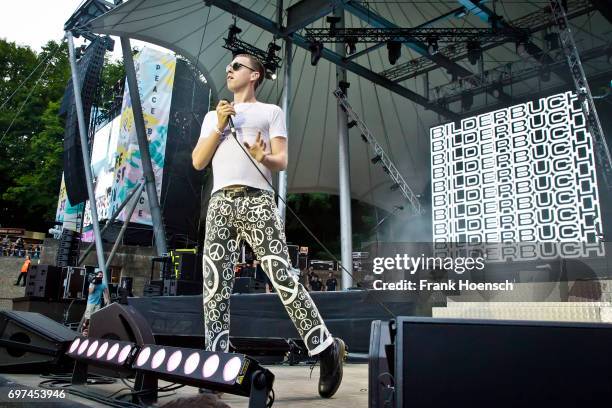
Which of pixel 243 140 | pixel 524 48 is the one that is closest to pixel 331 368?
pixel 243 140

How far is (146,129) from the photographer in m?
20.8

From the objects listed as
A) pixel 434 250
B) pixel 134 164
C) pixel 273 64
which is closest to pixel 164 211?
pixel 134 164

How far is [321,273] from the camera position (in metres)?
17.1

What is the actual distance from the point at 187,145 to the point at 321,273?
8.88m

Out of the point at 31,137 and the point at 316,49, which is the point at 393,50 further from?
the point at 31,137

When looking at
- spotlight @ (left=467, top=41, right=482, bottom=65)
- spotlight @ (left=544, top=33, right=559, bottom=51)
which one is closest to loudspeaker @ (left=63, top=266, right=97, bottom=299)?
spotlight @ (left=467, top=41, right=482, bottom=65)

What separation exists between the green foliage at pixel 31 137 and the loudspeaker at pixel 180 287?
1963 centimetres

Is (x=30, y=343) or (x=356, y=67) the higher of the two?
(x=356, y=67)

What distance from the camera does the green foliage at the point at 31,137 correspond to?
2520 centimetres

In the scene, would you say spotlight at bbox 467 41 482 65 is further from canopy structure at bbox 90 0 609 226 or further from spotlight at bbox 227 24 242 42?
spotlight at bbox 227 24 242 42

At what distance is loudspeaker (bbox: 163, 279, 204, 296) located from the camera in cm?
930

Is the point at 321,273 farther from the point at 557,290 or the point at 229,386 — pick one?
the point at 229,386

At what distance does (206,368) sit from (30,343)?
1623 mm

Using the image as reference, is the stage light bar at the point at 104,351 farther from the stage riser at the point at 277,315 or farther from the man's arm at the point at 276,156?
the stage riser at the point at 277,315
